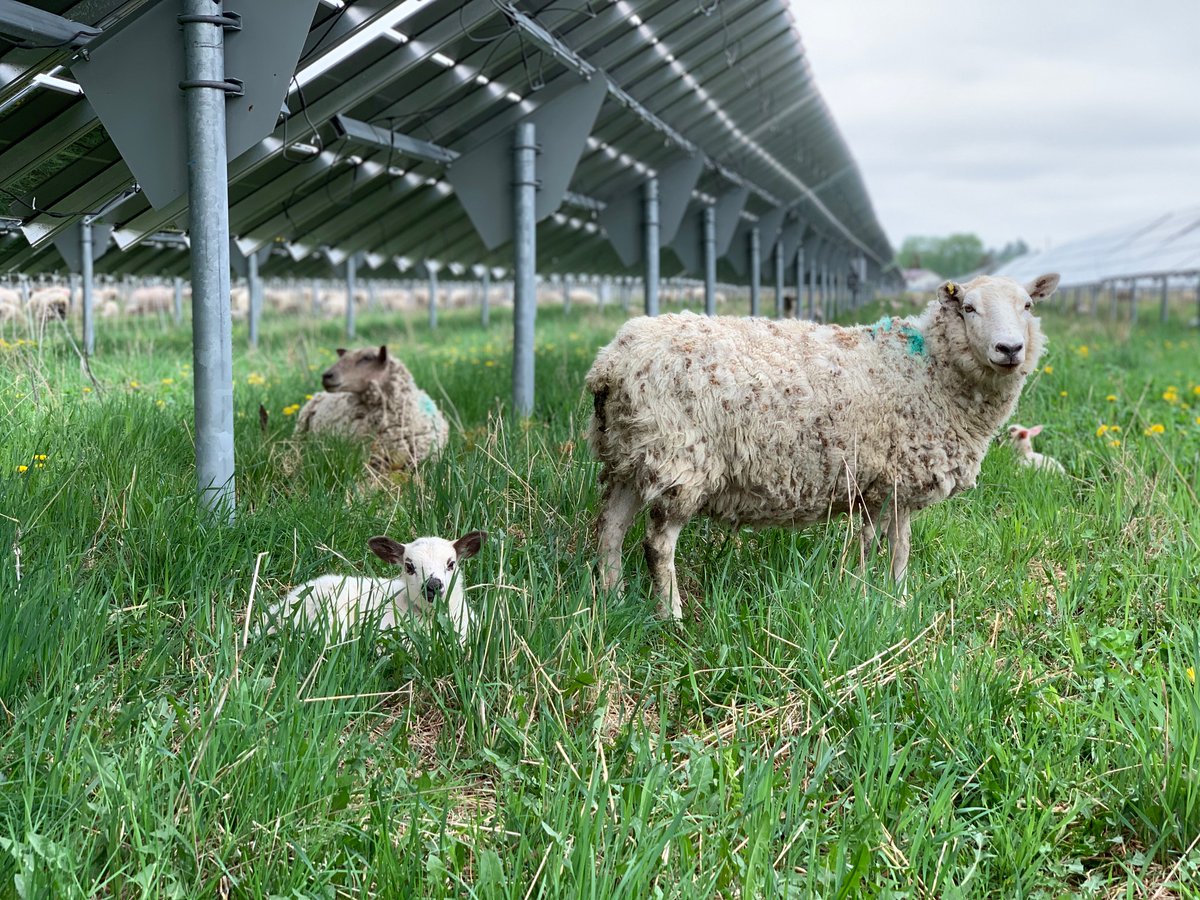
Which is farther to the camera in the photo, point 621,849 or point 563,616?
point 563,616

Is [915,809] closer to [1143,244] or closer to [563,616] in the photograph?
[563,616]

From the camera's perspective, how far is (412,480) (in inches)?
191

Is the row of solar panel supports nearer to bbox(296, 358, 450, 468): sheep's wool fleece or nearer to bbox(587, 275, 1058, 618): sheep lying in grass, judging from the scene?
bbox(296, 358, 450, 468): sheep's wool fleece

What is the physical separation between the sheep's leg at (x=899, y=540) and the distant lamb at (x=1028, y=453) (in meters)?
1.83

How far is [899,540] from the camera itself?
414 centimetres

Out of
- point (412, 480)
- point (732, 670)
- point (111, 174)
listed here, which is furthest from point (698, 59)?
point (732, 670)

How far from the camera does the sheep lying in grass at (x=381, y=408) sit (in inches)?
255

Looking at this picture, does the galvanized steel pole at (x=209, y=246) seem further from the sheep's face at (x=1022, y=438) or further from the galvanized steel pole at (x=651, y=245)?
the galvanized steel pole at (x=651, y=245)

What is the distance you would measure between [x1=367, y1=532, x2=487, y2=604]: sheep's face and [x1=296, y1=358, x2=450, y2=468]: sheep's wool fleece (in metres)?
2.65

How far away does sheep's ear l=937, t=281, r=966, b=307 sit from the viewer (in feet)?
13.6

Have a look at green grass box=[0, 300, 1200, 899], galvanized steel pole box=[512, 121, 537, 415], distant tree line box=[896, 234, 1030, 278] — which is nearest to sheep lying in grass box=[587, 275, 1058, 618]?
green grass box=[0, 300, 1200, 899]

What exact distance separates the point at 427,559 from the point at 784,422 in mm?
1361

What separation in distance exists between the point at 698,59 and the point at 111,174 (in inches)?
206

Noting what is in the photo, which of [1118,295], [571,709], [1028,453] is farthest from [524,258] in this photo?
[1118,295]
